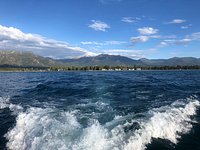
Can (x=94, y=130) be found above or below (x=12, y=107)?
above

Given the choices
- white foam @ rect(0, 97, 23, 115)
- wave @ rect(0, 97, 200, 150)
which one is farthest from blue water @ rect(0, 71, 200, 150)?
white foam @ rect(0, 97, 23, 115)

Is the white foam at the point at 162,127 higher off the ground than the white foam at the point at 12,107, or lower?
higher

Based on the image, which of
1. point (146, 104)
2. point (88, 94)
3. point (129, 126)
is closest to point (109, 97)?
point (88, 94)

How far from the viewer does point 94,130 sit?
649 inches

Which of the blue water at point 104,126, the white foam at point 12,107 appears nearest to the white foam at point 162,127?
the blue water at point 104,126

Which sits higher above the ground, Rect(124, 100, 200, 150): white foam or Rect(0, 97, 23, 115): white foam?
Rect(124, 100, 200, 150): white foam

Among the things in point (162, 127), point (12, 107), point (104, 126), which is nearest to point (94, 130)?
point (104, 126)

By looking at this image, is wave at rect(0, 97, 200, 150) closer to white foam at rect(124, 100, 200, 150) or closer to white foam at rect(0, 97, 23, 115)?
white foam at rect(124, 100, 200, 150)

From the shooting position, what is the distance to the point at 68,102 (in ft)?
88.1

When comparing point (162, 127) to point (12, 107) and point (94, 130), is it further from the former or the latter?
point (12, 107)

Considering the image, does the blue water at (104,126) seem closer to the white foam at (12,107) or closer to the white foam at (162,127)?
the white foam at (162,127)

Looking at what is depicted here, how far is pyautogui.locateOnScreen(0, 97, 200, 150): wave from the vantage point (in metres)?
14.9

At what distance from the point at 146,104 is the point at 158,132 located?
8.00m

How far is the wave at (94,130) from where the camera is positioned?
1491 cm
